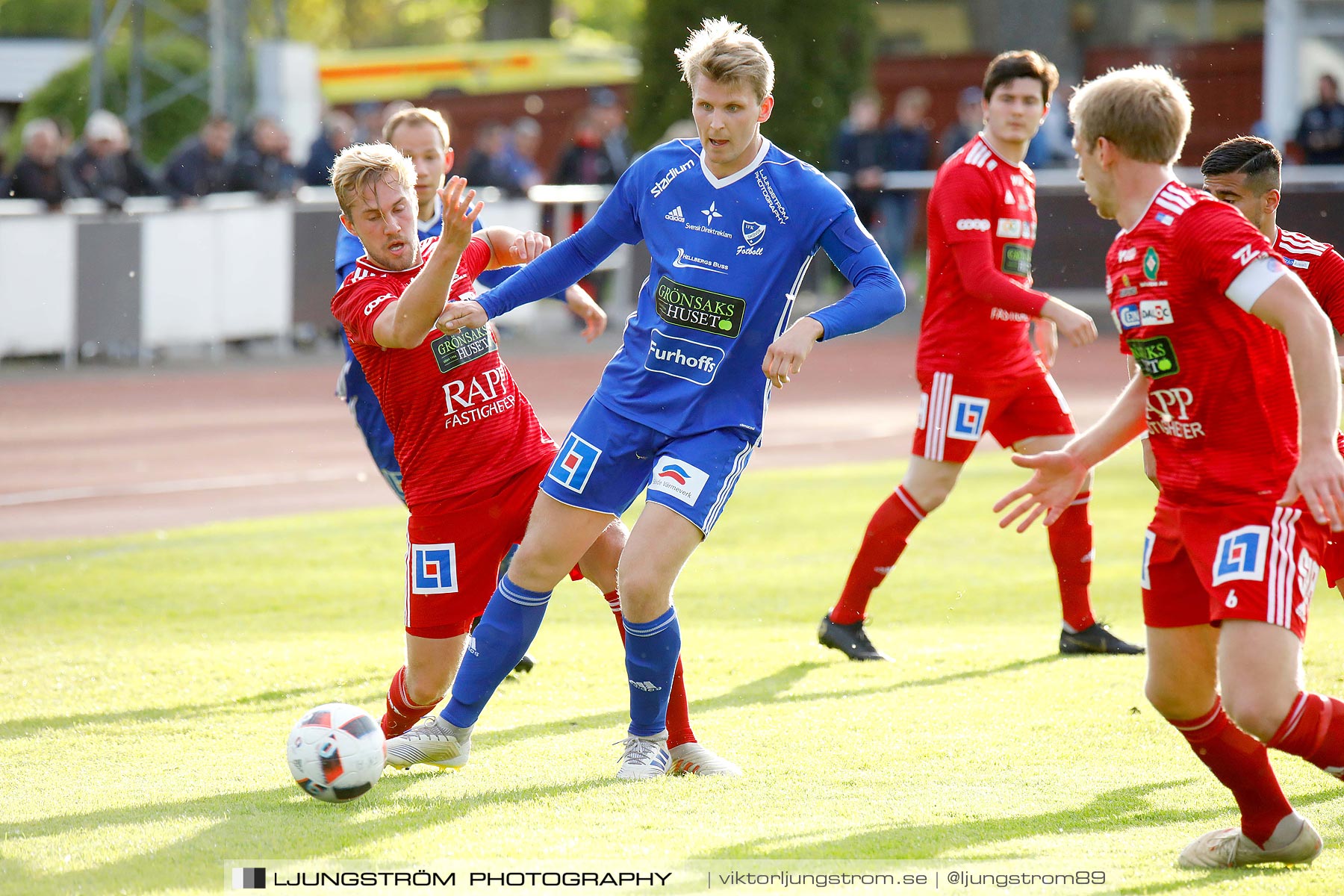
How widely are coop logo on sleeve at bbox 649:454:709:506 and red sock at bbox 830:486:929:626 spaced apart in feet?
7.05

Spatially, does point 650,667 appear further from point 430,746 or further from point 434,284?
point 434,284

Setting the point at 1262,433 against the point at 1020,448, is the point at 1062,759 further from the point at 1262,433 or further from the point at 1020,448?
the point at 1020,448

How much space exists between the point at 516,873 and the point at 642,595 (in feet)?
3.42

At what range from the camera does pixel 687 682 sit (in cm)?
643

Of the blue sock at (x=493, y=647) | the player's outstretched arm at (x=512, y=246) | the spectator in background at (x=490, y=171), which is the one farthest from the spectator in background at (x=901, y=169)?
the blue sock at (x=493, y=647)

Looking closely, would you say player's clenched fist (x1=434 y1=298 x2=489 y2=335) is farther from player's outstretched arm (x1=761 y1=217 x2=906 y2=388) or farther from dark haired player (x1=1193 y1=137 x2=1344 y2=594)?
dark haired player (x1=1193 y1=137 x2=1344 y2=594)

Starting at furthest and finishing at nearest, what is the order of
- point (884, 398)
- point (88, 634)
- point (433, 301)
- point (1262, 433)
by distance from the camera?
point (884, 398) < point (88, 634) < point (433, 301) < point (1262, 433)

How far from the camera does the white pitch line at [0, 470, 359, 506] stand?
1127 centimetres

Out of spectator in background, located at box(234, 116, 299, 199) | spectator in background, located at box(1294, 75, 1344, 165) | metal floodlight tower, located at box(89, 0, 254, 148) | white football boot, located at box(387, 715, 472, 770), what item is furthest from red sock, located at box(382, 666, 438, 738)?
metal floodlight tower, located at box(89, 0, 254, 148)

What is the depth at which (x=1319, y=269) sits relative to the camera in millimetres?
4898

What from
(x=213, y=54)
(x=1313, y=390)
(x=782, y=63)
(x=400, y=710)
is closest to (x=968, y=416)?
(x=400, y=710)

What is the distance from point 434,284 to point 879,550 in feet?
9.18

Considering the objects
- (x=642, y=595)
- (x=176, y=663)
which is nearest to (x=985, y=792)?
(x=642, y=595)

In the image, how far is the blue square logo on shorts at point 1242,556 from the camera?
12.8 ft
